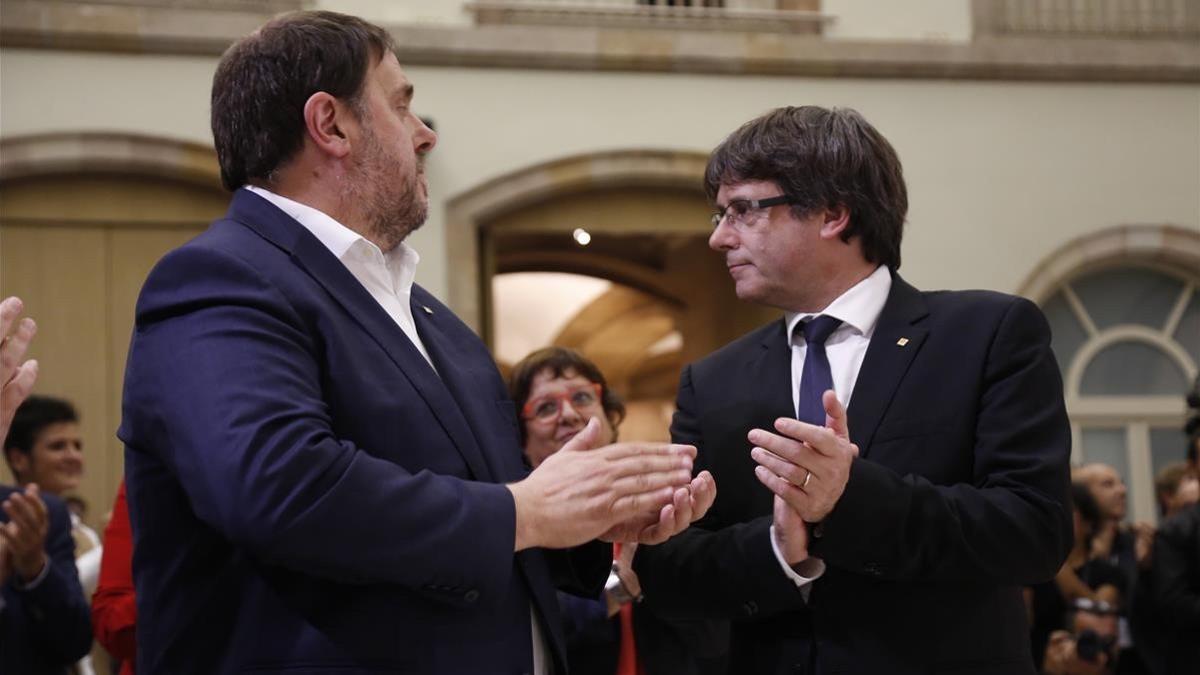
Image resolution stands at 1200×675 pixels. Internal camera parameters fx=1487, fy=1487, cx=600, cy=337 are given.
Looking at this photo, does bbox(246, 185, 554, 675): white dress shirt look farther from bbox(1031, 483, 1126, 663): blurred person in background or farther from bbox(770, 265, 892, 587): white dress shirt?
bbox(1031, 483, 1126, 663): blurred person in background

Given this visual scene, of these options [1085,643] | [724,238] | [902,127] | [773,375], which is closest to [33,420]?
[724,238]

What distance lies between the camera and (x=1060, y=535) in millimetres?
2361

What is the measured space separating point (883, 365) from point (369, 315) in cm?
93

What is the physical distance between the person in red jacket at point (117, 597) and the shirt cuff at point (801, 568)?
1.90 meters

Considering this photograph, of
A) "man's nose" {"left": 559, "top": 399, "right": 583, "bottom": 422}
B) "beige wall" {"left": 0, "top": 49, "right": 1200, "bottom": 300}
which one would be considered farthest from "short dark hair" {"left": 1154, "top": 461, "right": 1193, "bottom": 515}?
"man's nose" {"left": 559, "top": 399, "right": 583, "bottom": 422}

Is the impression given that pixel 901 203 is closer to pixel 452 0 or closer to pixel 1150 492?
pixel 452 0

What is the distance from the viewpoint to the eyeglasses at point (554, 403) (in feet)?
12.9

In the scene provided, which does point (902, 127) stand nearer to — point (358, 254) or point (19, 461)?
point (19, 461)

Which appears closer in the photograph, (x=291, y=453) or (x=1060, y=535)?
(x=291, y=453)

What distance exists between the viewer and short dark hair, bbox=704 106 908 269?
2.67 m

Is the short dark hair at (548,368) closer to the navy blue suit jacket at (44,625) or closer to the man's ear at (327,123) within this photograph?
the navy blue suit jacket at (44,625)

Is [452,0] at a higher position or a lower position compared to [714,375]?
higher

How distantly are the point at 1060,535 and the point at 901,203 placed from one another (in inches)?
27.9

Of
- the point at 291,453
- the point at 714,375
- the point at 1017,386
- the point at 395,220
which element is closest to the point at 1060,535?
the point at 1017,386
